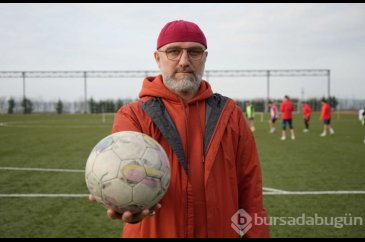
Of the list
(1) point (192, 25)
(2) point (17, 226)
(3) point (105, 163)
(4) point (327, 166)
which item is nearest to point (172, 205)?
(3) point (105, 163)

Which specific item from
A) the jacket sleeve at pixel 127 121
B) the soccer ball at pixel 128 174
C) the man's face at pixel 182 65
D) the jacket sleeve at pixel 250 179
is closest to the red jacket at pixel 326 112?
the jacket sleeve at pixel 250 179

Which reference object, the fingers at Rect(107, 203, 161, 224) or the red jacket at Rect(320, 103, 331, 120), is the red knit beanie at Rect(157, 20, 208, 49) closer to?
the fingers at Rect(107, 203, 161, 224)

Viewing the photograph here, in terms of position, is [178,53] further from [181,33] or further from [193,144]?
[193,144]

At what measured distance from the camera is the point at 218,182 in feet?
7.67

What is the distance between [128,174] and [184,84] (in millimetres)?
810

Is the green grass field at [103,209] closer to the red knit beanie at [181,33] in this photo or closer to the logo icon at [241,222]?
the logo icon at [241,222]

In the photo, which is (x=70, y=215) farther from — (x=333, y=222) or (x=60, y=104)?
(x=60, y=104)

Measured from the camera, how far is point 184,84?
246cm

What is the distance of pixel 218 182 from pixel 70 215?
12.3ft

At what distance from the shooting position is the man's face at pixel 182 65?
247 cm

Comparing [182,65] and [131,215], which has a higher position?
[182,65]

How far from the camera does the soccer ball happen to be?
1992mm

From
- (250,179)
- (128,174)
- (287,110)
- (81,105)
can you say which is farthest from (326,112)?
(81,105)

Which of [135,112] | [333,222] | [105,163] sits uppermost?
[135,112]
